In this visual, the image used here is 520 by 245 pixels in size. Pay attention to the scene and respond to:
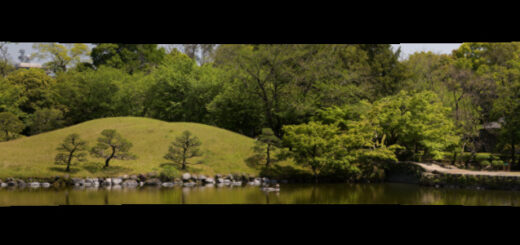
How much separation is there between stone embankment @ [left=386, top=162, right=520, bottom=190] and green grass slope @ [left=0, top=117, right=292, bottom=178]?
4993 mm

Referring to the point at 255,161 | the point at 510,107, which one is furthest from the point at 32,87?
the point at 510,107

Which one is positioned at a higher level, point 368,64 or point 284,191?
point 368,64

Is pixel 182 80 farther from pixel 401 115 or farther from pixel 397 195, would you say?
pixel 397 195

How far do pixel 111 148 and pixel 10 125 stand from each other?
301 cm

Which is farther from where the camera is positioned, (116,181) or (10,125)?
(116,181)

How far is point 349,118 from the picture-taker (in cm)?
1584

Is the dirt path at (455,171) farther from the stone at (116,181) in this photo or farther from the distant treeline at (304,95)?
the stone at (116,181)

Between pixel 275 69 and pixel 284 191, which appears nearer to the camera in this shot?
pixel 284 191

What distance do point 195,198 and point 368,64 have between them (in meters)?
11.8

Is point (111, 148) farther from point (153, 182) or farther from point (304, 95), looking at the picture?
point (304, 95)

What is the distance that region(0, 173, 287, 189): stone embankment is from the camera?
11.1 m

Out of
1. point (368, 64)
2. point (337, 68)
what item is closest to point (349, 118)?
point (337, 68)

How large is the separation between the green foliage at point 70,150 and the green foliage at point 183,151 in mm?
2533

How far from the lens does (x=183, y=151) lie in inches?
523
